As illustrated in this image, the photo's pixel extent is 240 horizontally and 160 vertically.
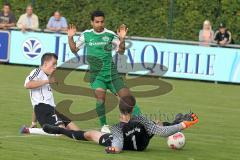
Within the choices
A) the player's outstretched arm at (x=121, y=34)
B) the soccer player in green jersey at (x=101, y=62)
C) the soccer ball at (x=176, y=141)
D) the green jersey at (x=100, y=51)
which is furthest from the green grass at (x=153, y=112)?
the player's outstretched arm at (x=121, y=34)

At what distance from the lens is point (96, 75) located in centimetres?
1614

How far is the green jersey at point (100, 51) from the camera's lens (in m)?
16.1

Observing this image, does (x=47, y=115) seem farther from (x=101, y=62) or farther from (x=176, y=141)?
(x=176, y=141)

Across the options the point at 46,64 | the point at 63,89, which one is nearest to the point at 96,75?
the point at 46,64

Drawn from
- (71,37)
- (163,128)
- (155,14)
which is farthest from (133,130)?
(155,14)

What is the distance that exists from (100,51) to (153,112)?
11.4 feet

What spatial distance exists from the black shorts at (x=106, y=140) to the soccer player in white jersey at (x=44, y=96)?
3.94ft

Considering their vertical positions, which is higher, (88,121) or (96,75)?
(96,75)

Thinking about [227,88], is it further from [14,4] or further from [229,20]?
[14,4]

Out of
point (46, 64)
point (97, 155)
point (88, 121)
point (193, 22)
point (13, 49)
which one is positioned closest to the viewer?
point (97, 155)

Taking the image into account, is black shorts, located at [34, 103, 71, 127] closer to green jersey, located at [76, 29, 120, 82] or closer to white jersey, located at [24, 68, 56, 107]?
white jersey, located at [24, 68, 56, 107]

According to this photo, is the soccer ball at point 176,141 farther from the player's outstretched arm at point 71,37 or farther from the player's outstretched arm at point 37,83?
the player's outstretched arm at point 71,37

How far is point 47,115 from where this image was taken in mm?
14547

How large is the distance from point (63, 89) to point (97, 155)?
1087 cm
